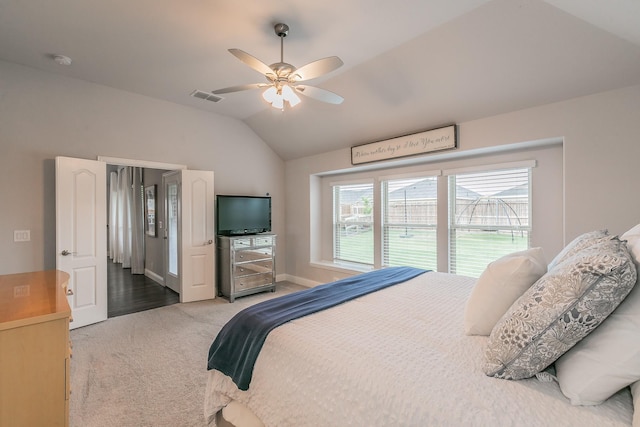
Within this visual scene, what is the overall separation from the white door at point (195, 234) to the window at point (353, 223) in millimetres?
2223

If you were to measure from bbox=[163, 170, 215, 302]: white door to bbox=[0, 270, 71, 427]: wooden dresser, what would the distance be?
10.2ft

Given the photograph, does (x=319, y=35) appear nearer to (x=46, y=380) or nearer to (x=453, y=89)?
(x=453, y=89)

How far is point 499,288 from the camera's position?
53.1 inches

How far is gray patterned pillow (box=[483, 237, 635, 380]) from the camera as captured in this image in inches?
35.1

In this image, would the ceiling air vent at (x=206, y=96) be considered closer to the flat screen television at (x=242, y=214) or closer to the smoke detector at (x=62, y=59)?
the smoke detector at (x=62, y=59)

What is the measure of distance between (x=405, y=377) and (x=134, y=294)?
17.0 ft

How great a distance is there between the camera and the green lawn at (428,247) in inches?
141

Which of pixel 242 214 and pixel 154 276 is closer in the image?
pixel 242 214

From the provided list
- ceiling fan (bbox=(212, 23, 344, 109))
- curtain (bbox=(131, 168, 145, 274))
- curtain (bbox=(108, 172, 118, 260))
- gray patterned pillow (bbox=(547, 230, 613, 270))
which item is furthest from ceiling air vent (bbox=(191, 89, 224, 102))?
curtain (bbox=(108, 172, 118, 260))

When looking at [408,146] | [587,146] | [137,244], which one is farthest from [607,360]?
[137,244]

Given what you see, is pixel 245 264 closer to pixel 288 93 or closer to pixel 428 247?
pixel 428 247

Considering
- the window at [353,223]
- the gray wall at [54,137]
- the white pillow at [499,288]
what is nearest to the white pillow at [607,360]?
the white pillow at [499,288]

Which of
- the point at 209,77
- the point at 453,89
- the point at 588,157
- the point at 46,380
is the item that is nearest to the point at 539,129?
the point at 588,157

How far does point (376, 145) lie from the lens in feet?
14.1
